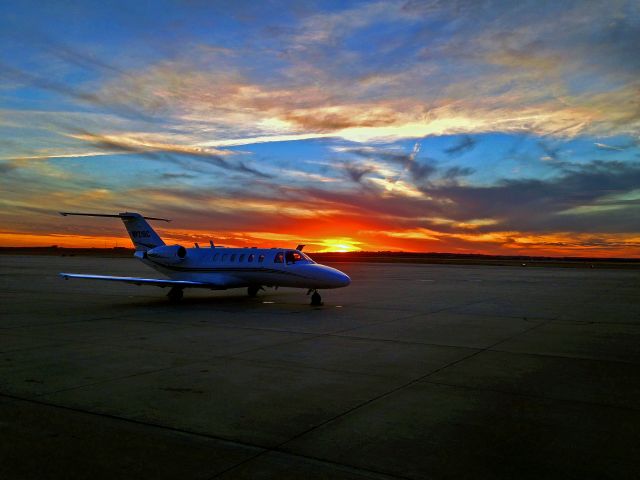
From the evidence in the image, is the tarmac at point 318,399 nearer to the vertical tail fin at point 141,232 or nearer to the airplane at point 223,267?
the airplane at point 223,267

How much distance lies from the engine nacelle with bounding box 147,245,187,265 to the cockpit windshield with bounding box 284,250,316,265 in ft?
16.6

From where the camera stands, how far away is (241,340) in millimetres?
11047

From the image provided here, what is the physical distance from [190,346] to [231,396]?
3889 millimetres

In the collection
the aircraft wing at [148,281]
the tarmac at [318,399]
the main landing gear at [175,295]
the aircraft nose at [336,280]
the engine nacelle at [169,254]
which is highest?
the engine nacelle at [169,254]

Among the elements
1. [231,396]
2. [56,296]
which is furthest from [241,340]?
[56,296]

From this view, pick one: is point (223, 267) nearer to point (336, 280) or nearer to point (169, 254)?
point (169, 254)

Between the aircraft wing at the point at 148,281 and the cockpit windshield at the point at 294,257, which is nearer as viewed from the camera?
the aircraft wing at the point at 148,281

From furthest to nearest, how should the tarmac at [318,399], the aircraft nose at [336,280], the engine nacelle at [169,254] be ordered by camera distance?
the engine nacelle at [169,254] < the aircraft nose at [336,280] < the tarmac at [318,399]

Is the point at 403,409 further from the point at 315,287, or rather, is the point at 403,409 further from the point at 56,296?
the point at 56,296

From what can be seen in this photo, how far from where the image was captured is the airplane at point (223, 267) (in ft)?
58.9

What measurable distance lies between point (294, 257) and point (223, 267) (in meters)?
3.22

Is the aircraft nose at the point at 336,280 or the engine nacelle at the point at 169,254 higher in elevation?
the engine nacelle at the point at 169,254

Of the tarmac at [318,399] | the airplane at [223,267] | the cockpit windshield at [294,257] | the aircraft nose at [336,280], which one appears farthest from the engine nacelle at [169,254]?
the tarmac at [318,399]

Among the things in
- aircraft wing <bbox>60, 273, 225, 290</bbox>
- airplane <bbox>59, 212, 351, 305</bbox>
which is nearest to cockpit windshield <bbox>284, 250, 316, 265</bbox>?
airplane <bbox>59, 212, 351, 305</bbox>
